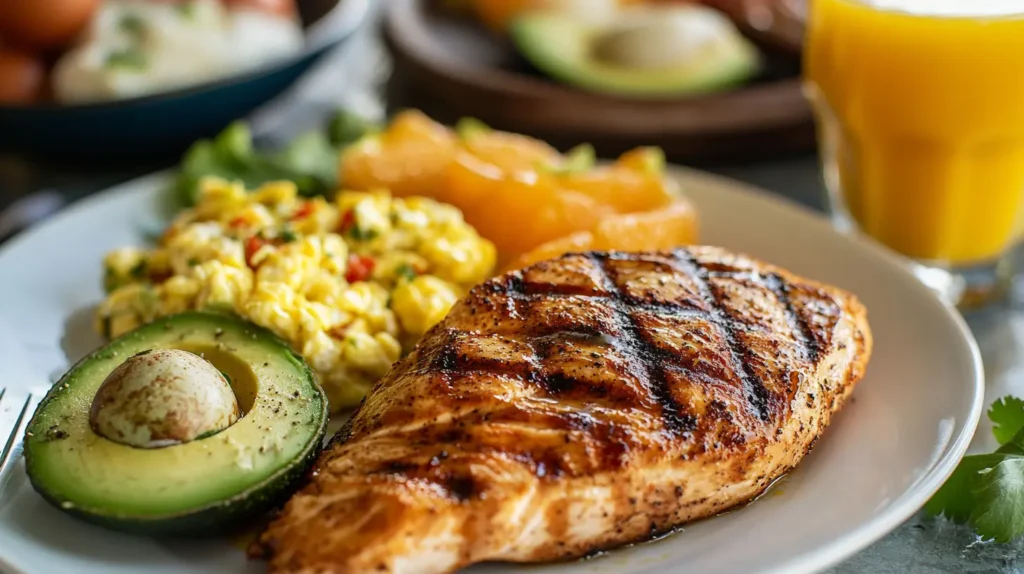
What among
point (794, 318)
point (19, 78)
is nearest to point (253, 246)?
point (794, 318)

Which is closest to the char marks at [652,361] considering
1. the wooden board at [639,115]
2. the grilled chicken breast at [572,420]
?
the grilled chicken breast at [572,420]

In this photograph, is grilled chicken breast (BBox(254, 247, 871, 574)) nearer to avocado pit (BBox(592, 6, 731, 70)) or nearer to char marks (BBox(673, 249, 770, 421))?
char marks (BBox(673, 249, 770, 421))

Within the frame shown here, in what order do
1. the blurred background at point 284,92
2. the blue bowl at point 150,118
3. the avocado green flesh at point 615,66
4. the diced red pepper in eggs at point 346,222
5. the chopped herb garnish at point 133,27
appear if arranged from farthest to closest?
the avocado green flesh at point 615,66
the chopped herb garnish at point 133,27
the blurred background at point 284,92
the blue bowl at point 150,118
the diced red pepper in eggs at point 346,222

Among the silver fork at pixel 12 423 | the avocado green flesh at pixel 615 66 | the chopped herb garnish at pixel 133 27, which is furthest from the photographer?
the avocado green flesh at pixel 615 66

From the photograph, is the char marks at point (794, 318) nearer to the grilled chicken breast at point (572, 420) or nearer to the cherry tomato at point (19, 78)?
the grilled chicken breast at point (572, 420)

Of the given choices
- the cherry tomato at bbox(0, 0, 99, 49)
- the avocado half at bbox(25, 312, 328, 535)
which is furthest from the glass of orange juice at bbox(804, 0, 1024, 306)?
the cherry tomato at bbox(0, 0, 99, 49)

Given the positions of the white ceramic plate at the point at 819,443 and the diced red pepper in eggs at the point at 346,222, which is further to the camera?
the diced red pepper in eggs at the point at 346,222
